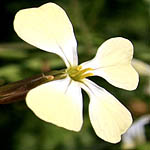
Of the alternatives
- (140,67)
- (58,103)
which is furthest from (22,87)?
(140,67)

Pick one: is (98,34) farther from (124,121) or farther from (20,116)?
(124,121)

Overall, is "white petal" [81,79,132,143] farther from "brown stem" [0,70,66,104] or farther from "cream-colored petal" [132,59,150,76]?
"cream-colored petal" [132,59,150,76]

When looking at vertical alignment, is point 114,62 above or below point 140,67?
above

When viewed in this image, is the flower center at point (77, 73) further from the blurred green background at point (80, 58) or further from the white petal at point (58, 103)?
the blurred green background at point (80, 58)

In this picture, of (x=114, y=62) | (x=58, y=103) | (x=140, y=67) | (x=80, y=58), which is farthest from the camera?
(x=80, y=58)

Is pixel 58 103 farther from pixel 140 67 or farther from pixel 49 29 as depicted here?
pixel 140 67
